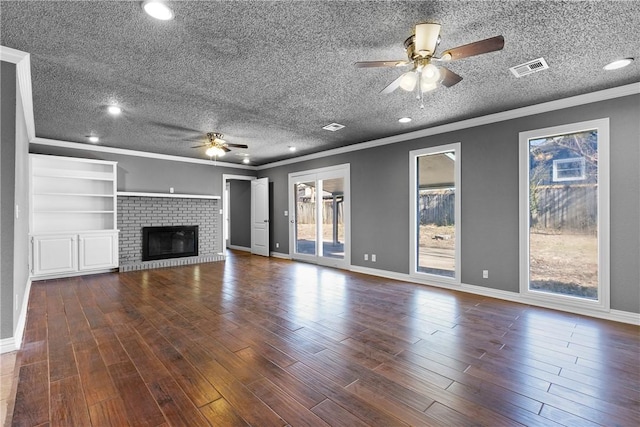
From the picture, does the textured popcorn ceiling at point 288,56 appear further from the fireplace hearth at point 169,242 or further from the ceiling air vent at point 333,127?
the fireplace hearth at point 169,242

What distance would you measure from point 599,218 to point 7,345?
589 cm

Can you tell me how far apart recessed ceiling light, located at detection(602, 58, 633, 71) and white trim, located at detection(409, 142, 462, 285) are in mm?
1878

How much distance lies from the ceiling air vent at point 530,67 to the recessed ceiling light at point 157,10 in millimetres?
2939

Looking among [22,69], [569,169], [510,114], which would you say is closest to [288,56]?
[22,69]

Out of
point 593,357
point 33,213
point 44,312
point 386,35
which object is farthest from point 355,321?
point 33,213

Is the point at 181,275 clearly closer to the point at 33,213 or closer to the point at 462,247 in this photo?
the point at 33,213

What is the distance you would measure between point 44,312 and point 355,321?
3.62 m

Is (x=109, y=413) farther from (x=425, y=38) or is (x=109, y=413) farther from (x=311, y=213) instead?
(x=311, y=213)

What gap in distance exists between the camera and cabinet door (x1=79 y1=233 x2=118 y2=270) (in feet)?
17.9

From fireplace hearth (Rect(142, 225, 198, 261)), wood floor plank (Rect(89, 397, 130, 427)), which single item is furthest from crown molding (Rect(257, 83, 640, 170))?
wood floor plank (Rect(89, 397, 130, 427))

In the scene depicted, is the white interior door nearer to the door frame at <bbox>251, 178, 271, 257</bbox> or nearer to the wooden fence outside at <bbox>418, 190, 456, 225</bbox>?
the door frame at <bbox>251, 178, 271, 257</bbox>

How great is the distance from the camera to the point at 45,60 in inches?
104

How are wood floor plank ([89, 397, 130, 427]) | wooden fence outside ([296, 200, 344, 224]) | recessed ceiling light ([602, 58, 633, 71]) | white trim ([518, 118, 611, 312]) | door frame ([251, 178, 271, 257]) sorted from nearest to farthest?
wood floor plank ([89, 397, 130, 427]) → recessed ceiling light ([602, 58, 633, 71]) → white trim ([518, 118, 611, 312]) → wooden fence outside ([296, 200, 344, 224]) → door frame ([251, 178, 271, 257])

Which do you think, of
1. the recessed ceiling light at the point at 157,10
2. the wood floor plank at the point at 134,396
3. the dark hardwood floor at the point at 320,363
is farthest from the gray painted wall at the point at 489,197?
the wood floor plank at the point at 134,396
